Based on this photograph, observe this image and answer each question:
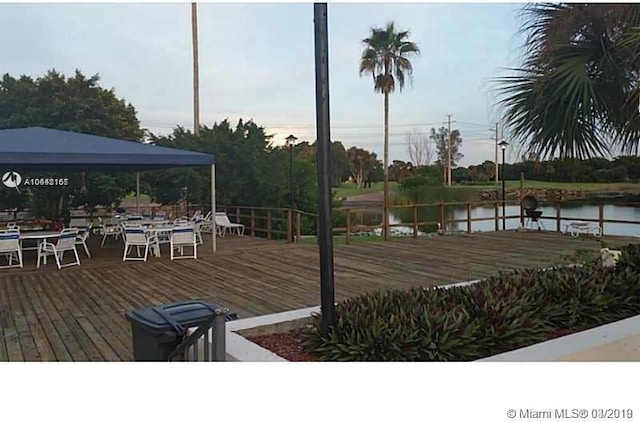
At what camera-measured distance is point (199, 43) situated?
1947 centimetres

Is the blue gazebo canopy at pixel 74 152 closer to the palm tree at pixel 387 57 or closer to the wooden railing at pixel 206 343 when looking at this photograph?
the wooden railing at pixel 206 343

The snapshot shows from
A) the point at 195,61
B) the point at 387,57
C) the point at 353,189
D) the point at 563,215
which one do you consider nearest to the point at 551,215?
the point at 563,215

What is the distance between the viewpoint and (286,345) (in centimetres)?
309

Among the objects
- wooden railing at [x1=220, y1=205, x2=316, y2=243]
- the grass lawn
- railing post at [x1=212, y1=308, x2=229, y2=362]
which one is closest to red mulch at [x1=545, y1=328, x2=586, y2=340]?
railing post at [x1=212, y1=308, x2=229, y2=362]

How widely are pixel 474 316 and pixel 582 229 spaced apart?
8.91m

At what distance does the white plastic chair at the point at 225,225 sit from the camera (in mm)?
11969

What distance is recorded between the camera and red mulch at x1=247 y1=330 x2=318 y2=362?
286cm

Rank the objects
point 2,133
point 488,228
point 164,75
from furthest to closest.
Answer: point 164,75 → point 488,228 → point 2,133

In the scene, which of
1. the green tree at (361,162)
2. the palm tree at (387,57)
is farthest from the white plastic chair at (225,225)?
the green tree at (361,162)

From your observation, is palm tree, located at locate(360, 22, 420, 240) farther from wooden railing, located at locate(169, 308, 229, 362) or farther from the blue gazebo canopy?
wooden railing, located at locate(169, 308, 229, 362)
